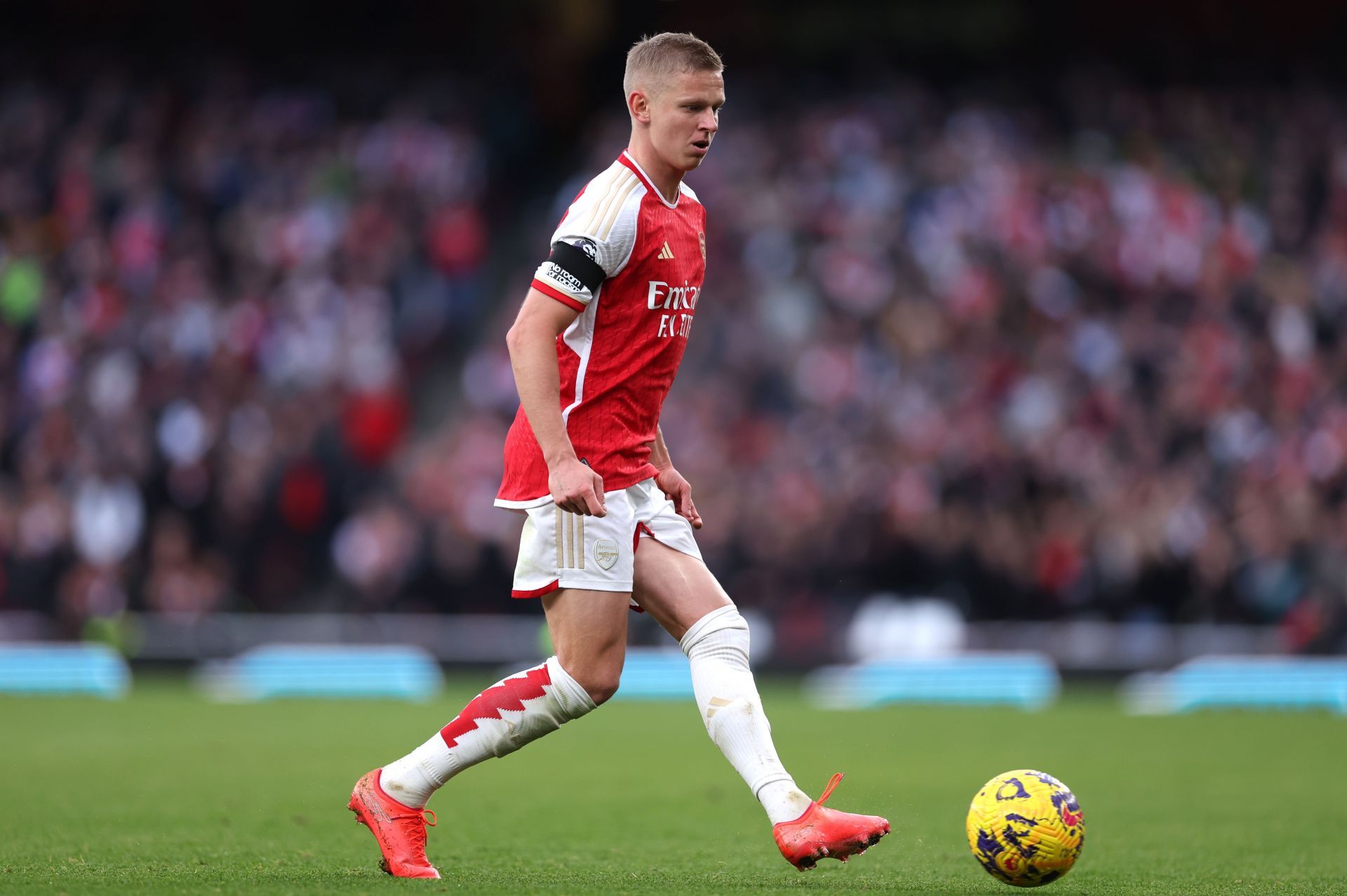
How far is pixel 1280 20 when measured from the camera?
2161 cm

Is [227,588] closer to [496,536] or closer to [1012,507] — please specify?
[496,536]

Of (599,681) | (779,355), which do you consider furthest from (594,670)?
(779,355)

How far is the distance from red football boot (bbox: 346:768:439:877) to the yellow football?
1590mm

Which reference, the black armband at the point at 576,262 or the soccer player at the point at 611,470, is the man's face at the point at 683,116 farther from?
the black armband at the point at 576,262

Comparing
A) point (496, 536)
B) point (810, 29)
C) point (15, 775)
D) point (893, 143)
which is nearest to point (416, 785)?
point (15, 775)

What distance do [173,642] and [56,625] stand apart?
1118 millimetres

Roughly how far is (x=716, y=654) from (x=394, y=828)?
1.08 meters

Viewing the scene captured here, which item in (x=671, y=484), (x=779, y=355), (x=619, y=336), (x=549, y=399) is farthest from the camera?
(x=779, y=355)

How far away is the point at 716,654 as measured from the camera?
5133mm

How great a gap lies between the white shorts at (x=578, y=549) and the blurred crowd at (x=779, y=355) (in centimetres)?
1035

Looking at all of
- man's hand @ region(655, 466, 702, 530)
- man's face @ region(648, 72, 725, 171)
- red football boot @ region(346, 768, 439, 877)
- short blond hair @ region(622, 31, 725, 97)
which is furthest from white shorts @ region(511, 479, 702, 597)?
short blond hair @ region(622, 31, 725, 97)

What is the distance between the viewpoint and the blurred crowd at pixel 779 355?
1543 cm

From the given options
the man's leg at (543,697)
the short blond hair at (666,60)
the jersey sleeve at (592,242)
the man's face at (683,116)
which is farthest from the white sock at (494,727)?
the short blond hair at (666,60)

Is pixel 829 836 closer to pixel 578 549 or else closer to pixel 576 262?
A: pixel 578 549
